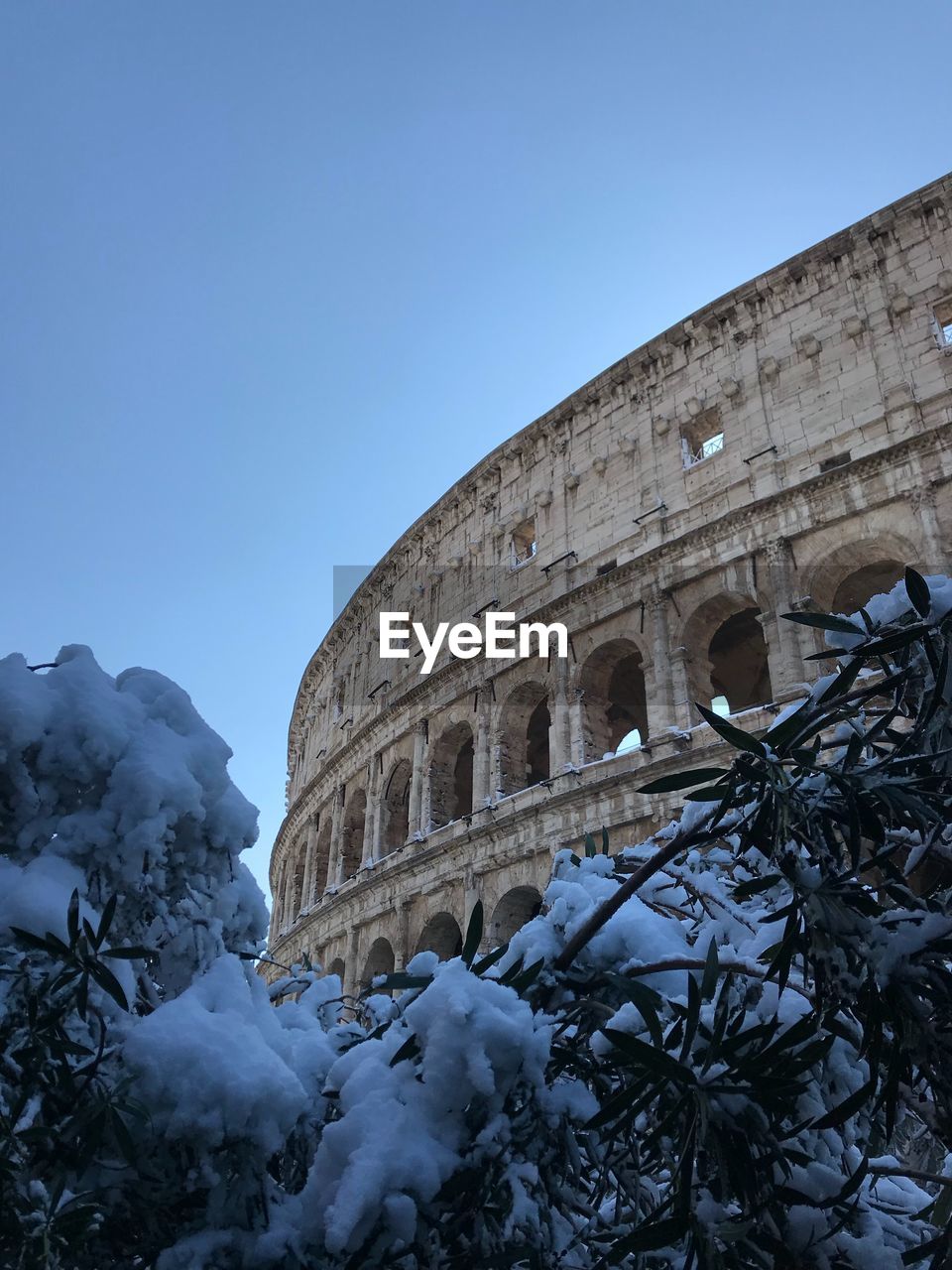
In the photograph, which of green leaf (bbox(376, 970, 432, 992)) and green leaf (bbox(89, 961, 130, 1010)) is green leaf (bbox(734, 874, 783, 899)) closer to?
green leaf (bbox(376, 970, 432, 992))

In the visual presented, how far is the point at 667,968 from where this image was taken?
2.34m

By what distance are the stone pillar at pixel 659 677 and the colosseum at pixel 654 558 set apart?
40 millimetres

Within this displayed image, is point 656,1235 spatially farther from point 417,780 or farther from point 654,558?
point 417,780

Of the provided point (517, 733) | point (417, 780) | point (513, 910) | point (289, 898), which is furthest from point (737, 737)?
point (289, 898)

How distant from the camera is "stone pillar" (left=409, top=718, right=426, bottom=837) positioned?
57.4ft

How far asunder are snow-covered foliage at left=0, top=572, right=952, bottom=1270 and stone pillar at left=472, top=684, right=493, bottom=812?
1301 centimetres

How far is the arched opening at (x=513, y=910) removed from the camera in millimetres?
14336

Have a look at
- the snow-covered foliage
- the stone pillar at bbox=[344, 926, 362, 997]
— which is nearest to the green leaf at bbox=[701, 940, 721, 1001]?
the snow-covered foliage

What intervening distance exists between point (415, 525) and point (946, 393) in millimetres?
11733

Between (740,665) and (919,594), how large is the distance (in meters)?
14.8

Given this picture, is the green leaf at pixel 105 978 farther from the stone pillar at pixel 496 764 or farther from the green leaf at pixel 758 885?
the stone pillar at pixel 496 764

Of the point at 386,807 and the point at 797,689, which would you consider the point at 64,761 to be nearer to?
the point at 797,689

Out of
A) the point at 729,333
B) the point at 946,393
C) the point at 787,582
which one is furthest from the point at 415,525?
the point at 946,393

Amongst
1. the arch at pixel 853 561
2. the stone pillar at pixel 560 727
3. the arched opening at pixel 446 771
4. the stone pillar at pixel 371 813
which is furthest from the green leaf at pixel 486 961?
the stone pillar at pixel 371 813
